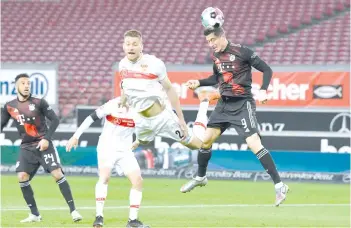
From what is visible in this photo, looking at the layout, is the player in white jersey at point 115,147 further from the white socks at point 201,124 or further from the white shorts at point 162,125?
the white socks at point 201,124

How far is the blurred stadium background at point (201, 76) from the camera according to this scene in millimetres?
19750

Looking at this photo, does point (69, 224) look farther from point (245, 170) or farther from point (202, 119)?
point (245, 170)

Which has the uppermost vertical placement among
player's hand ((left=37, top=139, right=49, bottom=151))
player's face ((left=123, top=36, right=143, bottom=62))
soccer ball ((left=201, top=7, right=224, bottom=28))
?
soccer ball ((left=201, top=7, right=224, bottom=28))

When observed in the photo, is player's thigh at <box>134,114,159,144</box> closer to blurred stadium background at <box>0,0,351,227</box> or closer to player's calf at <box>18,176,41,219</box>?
blurred stadium background at <box>0,0,351,227</box>

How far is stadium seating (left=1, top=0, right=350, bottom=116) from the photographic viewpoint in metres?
31.2

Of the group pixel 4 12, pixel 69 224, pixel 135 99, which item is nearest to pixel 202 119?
pixel 135 99

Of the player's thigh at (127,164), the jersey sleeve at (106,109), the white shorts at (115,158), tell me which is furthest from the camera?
the white shorts at (115,158)

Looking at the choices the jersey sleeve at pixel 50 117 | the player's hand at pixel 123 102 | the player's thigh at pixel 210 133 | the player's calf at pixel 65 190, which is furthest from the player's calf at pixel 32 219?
the player's thigh at pixel 210 133

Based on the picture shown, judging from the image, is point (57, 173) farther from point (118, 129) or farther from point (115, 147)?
point (118, 129)

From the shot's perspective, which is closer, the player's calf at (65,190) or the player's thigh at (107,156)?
the player's thigh at (107,156)

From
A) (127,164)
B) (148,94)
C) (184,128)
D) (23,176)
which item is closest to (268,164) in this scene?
(184,128)

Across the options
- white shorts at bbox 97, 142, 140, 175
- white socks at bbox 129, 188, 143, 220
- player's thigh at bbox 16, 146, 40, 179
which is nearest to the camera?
white socks at bbox 129, 188, 143, 220

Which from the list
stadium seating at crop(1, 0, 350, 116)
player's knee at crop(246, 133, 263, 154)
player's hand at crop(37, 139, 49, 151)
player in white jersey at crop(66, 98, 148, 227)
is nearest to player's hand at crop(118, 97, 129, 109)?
player in white jersey at crop(66, 98, 148, 227)

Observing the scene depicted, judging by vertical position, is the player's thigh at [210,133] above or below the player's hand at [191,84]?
below
